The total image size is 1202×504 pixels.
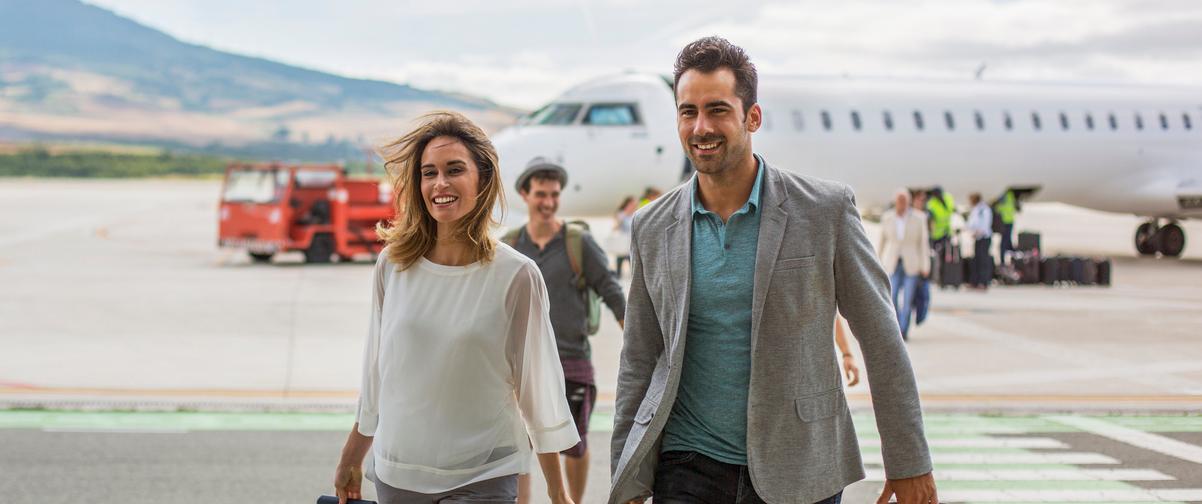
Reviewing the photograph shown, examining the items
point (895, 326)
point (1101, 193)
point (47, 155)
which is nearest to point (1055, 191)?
point (1101, 193)

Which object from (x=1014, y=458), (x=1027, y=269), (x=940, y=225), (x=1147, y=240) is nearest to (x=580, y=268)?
(x=1014, y=458)

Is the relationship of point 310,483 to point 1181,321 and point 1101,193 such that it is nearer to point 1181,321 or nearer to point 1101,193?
point 1181,321

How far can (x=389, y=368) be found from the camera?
324cm

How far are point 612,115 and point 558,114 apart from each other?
842 millimetres

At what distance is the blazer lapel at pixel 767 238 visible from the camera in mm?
2947

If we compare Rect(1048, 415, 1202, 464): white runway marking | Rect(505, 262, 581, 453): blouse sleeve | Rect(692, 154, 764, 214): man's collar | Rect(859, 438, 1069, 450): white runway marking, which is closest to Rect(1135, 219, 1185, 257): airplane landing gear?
Rect(1048, 415, 1202, 464): white runway marking

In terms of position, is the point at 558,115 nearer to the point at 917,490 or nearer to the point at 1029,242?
the point at 1029,242

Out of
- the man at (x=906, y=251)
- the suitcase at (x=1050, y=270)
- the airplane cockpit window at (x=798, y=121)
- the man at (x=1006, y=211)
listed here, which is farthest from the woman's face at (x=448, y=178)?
the man at (x=1006, y=211)

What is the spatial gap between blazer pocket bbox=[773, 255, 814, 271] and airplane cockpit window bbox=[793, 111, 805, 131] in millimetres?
17902

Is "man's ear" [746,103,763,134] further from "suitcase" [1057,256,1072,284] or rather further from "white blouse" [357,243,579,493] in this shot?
"suitcase" [1057,256,1072,284]

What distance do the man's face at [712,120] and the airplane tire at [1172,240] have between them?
25259mm

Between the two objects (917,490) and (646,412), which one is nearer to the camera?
(917,490)

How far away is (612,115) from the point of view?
19.1 metres

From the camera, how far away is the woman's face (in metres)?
3.28
